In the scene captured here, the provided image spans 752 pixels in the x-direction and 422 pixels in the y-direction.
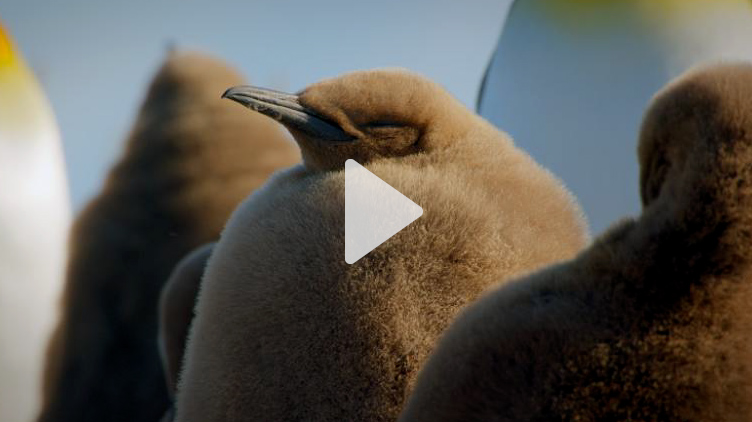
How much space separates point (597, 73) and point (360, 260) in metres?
1.19

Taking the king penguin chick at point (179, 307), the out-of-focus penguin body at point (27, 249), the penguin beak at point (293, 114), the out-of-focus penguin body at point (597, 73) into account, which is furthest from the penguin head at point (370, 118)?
the out-of-focus penguin body at point (27, 249)

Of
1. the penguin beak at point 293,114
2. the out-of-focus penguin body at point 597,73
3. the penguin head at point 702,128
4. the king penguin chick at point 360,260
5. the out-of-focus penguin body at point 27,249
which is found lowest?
the out-of-focus penguin body at point 27,249

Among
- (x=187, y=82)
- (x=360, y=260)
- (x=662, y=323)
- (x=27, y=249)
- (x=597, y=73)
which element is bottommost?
(x=27, y=249)

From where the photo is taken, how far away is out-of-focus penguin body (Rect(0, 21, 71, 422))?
1.77m

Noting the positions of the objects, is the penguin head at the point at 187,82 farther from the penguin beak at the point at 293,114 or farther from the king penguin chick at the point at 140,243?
the penguin beak at the point at 293,114

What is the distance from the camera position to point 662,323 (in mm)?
485

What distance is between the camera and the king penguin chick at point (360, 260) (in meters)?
0.71

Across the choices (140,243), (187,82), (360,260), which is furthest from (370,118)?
(187,82)

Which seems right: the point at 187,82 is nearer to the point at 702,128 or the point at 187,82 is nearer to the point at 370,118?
the point at 370,118

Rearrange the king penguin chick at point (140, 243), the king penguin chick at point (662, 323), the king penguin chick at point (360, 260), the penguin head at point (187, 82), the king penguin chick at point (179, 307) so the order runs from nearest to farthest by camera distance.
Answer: the king penguin chick at point (662, 323) < the king penguin chick at point (360, 260) < the king penguin chick at point (179, 307) < the king penguin chick at point (140, 243) < the penguin head at point (187, 82)

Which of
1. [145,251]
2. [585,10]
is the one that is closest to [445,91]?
[145,251]

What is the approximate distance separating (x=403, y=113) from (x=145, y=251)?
3.58 ft

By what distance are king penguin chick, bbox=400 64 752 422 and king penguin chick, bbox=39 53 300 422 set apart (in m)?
1.26

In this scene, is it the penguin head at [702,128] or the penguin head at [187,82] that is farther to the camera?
the penguin head at [187,82]
